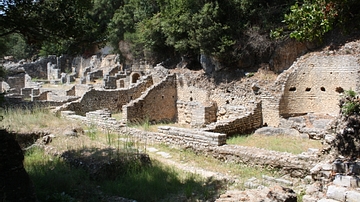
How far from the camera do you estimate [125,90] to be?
20.4 meters

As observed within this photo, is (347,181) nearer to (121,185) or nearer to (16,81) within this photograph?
(121,185)

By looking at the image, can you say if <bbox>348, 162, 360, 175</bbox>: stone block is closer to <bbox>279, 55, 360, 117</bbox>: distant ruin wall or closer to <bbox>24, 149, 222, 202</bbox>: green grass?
<bbox>24, 149, 222, 202</bbox>: green grass

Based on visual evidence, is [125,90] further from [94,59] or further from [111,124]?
[94,59]

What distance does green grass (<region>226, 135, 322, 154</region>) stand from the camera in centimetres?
1112

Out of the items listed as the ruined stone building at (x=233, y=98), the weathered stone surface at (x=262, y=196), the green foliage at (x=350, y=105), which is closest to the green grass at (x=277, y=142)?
the ruined stone building at (x=233, y=98)

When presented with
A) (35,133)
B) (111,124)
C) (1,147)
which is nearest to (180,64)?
(111,124)

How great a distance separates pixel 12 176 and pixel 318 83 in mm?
13333

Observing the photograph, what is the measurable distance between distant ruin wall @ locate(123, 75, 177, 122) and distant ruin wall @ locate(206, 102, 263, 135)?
5.58 metres

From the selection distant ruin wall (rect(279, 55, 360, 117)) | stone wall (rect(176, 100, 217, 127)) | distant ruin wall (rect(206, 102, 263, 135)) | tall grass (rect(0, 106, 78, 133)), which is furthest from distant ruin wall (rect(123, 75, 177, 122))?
distant ruin wall (rect(279, 55, 360, 117))

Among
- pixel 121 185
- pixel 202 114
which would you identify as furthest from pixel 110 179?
pixel 202 114

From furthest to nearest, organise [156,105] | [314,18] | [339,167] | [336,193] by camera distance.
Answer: [156,105] < [314,18] < [339,167] < [336,193]

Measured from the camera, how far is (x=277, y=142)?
1214cm

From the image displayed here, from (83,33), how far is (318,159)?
638cm

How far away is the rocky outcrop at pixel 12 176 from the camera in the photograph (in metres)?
5.45
